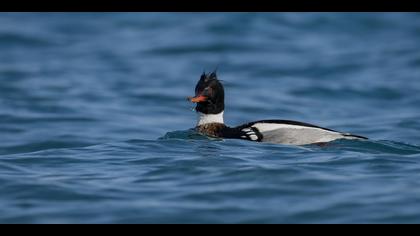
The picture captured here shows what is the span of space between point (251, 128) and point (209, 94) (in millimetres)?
793

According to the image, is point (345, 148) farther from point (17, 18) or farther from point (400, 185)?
point (17, 18)

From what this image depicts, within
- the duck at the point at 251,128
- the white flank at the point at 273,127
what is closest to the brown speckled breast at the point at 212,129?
the duck at the point at 251,128

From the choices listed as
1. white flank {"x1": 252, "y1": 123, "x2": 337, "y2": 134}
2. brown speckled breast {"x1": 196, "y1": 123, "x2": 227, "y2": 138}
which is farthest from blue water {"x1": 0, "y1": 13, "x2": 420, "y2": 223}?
white flank {"x1": 252, "y1": 123, "x2": 337, "y2": 134}

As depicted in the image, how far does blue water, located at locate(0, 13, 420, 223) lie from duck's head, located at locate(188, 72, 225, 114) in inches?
17.7

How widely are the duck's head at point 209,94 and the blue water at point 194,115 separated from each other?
450mm

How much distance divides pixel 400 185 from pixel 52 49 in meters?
17.1

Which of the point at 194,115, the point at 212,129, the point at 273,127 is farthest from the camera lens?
the point at 194,115

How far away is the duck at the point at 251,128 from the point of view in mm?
11570

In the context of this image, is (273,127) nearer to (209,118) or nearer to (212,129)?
(212,129)

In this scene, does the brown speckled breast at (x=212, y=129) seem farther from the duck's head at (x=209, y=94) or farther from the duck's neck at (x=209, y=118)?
the duck's head at (x=209, y=94)

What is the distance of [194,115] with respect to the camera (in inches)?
675

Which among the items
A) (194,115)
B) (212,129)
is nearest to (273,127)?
(212,129)

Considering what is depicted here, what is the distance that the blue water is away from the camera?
8.18m
